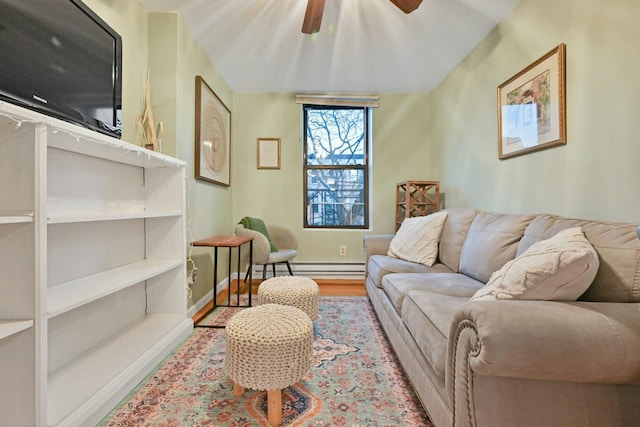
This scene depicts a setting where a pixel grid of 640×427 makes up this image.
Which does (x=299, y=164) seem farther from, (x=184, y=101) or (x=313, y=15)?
(x=313, y=15)

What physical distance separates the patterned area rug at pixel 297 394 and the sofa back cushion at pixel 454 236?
81 centimetres

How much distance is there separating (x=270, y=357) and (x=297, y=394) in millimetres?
362

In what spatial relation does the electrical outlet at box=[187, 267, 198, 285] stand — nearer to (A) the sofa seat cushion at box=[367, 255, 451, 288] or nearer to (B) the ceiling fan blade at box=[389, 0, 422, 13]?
(A) the sofa seat cushion at box=[367, 255, 451, 288]

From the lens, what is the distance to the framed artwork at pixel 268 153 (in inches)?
142

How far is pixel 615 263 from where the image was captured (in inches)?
39.1

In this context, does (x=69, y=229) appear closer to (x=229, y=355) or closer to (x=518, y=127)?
(x=229, y=355)

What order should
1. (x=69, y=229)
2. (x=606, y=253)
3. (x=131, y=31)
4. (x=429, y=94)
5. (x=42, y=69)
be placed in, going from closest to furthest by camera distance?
(x=606, y=253)
(x=42, y=69)
(x=69, y=229)
(x=131, y=31)
(x=429, y=94)

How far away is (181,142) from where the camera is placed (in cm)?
223

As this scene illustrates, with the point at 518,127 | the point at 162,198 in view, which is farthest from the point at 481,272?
the point at 162,198

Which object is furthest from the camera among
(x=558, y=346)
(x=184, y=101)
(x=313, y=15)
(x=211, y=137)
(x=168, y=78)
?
(x=211, y=137)

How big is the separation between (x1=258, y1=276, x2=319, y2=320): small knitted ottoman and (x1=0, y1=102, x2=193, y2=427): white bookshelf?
63 centimetres

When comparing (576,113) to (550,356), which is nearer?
(550,356)

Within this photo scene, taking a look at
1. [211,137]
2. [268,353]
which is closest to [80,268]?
[268,353]

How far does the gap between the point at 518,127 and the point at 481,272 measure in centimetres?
110
